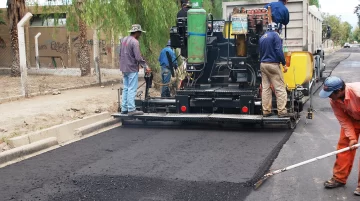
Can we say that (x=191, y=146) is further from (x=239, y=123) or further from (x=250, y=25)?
(x=250, y=25)

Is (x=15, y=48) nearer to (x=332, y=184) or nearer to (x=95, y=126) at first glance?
(x=95, y=126)

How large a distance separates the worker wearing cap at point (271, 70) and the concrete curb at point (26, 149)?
3800mm

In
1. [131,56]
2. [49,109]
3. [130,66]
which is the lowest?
[49,109]

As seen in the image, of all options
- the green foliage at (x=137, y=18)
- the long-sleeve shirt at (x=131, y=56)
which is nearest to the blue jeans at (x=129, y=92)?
the long-sleeve shirt at (x=131, y=56)

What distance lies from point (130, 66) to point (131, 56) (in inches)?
7.9

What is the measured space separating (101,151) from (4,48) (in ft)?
71.9

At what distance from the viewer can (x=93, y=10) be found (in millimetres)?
12484

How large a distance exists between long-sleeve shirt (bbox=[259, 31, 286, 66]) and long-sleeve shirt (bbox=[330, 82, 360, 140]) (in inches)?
118

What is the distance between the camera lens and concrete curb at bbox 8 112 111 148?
7.23 meters

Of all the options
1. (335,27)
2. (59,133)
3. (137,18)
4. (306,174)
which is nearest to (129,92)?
(59,133)

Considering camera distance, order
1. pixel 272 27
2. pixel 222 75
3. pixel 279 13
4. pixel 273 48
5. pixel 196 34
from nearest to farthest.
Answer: pixel 273 48 → pixel 272 27 → pixel 196 34 → pixel 279 13 → pixel 222 75

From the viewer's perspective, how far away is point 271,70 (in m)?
7.93

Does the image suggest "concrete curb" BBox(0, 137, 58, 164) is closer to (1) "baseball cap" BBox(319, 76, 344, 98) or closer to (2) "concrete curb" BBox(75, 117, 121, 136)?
(2) "concrete curb" BBox(75, 117, 121, 136)

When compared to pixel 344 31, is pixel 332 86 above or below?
below
